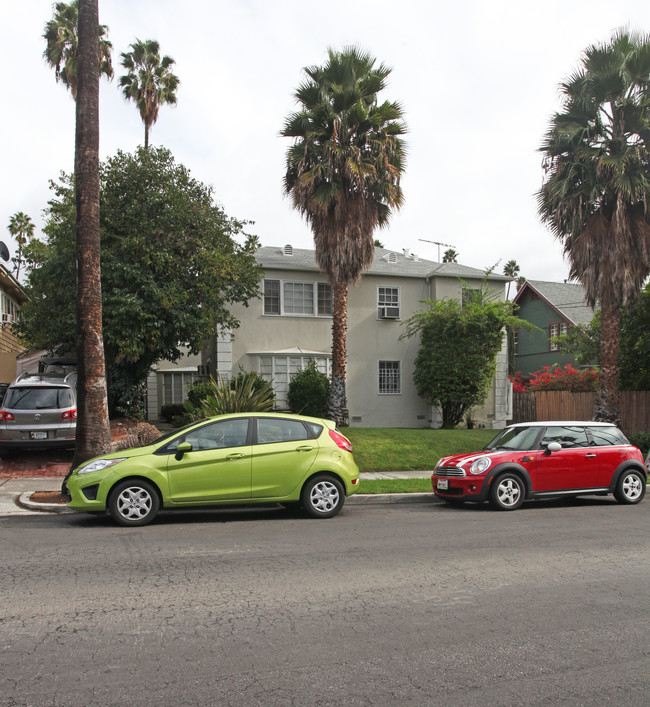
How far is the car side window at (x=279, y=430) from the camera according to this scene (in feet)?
31.3

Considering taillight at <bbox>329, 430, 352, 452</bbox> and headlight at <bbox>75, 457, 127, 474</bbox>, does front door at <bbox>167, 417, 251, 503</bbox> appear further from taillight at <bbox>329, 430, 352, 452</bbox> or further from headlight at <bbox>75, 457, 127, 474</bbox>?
taillight at <bbox>329, 430, 352, 452</bbox>

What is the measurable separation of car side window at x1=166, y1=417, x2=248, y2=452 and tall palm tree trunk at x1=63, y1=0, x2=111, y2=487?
2.33m

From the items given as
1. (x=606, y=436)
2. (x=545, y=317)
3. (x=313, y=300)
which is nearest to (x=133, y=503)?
(x=606, y=436)

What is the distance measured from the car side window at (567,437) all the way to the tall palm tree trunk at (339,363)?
1045 cm

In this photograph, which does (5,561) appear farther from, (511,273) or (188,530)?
(511,273)

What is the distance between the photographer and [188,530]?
847 centimetres

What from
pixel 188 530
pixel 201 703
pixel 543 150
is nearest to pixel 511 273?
pixel 543 150

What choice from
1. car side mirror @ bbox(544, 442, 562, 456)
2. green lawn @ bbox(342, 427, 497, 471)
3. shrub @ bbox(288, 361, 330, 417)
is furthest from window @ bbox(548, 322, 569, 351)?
car side mirror @ bbox(544, 442, 562, 456)

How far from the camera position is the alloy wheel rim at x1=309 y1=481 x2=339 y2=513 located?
31.1 ft

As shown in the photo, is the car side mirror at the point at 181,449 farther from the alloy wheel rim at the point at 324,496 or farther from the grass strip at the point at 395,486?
the grass strip at the point at 395,486

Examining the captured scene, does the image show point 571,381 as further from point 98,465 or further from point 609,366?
point 98,465

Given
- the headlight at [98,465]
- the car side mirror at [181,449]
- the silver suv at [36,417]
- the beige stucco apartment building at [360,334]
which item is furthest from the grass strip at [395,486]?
the beige stucco apartment building at [360,334]

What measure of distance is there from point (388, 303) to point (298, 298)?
3.78m

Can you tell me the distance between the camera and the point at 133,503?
28.7 feet
